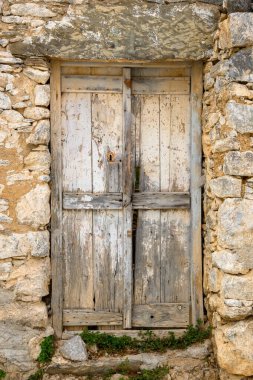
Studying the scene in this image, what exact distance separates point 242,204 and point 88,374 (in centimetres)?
187

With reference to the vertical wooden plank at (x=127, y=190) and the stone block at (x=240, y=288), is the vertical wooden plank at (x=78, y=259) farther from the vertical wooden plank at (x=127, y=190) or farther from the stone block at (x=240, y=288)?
the stone block at (x=240, y=288)

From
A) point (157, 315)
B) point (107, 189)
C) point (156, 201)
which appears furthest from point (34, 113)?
point (157, 315)

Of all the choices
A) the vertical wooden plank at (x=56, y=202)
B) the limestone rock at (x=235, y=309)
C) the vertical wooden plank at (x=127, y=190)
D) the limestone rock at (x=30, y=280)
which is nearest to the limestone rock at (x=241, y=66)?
the vertical wooden plank at (x=127, y=190)

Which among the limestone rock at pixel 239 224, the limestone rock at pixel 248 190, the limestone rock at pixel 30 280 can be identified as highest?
the limestone rock at pixel 248 190

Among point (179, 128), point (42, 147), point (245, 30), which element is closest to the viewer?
point (245, 30)

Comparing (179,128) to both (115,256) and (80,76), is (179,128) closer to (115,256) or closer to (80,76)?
(80,76)

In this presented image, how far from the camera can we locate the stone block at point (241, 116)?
3762 millimetres

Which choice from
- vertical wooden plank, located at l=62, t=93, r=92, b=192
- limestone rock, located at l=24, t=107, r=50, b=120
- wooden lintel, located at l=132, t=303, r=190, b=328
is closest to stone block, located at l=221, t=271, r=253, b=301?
wooden lintel, located at l=132, t=303, r=190, b=328

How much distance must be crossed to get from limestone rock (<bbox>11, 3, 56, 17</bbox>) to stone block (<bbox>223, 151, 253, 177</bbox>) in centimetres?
185

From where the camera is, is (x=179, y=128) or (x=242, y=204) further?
(x=179, y=128)

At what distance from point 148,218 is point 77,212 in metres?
Answer: 0.62

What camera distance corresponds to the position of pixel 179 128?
4336mm

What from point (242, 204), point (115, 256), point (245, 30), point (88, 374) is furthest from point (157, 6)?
point (88, 374)

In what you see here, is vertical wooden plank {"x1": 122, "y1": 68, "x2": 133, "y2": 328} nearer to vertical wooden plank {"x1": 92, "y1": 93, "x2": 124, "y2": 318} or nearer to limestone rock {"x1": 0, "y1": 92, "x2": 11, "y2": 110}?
vertical wooden plank {"x1": 92, "y1": 93, "x2": 124, "y2": 318}
